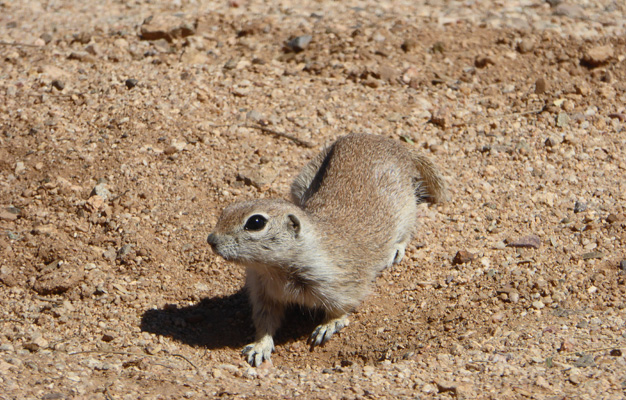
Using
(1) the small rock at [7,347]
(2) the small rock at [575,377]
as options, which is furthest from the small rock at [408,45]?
(1) the small rock at [7,347]

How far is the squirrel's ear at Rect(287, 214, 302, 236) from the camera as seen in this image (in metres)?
4.74

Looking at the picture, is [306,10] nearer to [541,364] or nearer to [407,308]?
[407,308]

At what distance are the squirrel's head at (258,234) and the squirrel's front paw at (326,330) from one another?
588mm

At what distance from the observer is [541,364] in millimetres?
4316

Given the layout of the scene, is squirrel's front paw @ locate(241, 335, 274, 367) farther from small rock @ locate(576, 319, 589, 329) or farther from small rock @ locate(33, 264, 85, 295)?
small rock @ locate(576, 319, 589, 329)

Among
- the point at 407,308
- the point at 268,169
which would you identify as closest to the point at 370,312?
the point at 407,308

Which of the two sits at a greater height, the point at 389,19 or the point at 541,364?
the point at 389,19

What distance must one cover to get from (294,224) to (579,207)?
2423 millimetres

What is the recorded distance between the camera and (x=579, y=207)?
19.4ft

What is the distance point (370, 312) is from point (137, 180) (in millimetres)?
2161

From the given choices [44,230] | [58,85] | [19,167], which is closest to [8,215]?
[44,230]

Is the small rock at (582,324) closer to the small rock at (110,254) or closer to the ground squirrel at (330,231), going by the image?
the ground squirrel at (330,231)

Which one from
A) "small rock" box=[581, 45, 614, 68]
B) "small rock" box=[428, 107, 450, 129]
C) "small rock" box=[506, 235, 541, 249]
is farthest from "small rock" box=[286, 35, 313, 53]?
"small rock" box=[506, 235, 541, 249]

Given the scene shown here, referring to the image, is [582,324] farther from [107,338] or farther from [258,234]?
[107,338]
